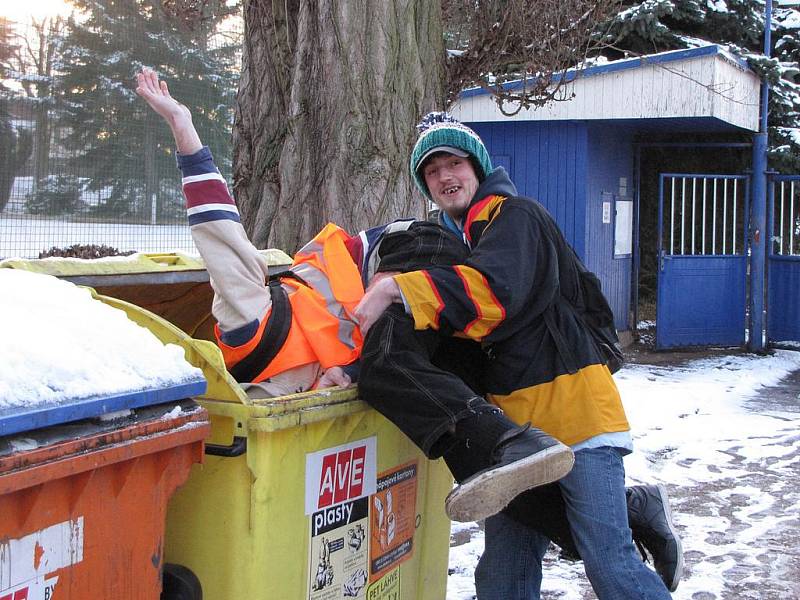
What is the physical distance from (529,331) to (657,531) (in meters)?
0.87

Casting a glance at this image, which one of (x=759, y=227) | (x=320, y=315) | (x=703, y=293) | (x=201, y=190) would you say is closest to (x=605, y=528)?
(x=320, y=315)

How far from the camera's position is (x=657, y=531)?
298 cm

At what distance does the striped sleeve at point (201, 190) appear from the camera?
103 inches

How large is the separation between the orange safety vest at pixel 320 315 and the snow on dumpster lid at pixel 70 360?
0.54 meters

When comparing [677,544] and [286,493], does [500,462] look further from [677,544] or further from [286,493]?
[677,544]

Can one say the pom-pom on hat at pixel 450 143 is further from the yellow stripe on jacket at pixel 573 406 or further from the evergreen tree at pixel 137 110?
the evergreen tree at pixel 137 110

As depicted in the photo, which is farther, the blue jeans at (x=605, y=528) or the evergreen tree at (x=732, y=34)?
the evergreen tree at (x=732, y=34)

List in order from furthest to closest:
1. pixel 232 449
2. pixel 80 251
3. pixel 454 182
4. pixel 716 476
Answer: pixel 80 251, pixel 716 476, pixel 454 182, pixel 232 449

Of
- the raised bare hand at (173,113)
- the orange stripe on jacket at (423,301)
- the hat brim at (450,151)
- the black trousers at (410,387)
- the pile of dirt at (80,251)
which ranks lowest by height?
the black trousers at (410,387)

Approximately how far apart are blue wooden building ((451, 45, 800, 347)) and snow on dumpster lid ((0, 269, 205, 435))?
26.9ft

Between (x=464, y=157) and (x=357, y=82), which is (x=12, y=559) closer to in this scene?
(x=464, y=157)

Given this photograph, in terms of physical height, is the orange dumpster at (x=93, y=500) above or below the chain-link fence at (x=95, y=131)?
Answer: below

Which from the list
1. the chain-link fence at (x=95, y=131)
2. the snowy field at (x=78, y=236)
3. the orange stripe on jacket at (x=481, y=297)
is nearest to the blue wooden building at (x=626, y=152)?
the chain-link fence at (x=95, y=131)

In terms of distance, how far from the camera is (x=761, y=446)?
6.64 m
